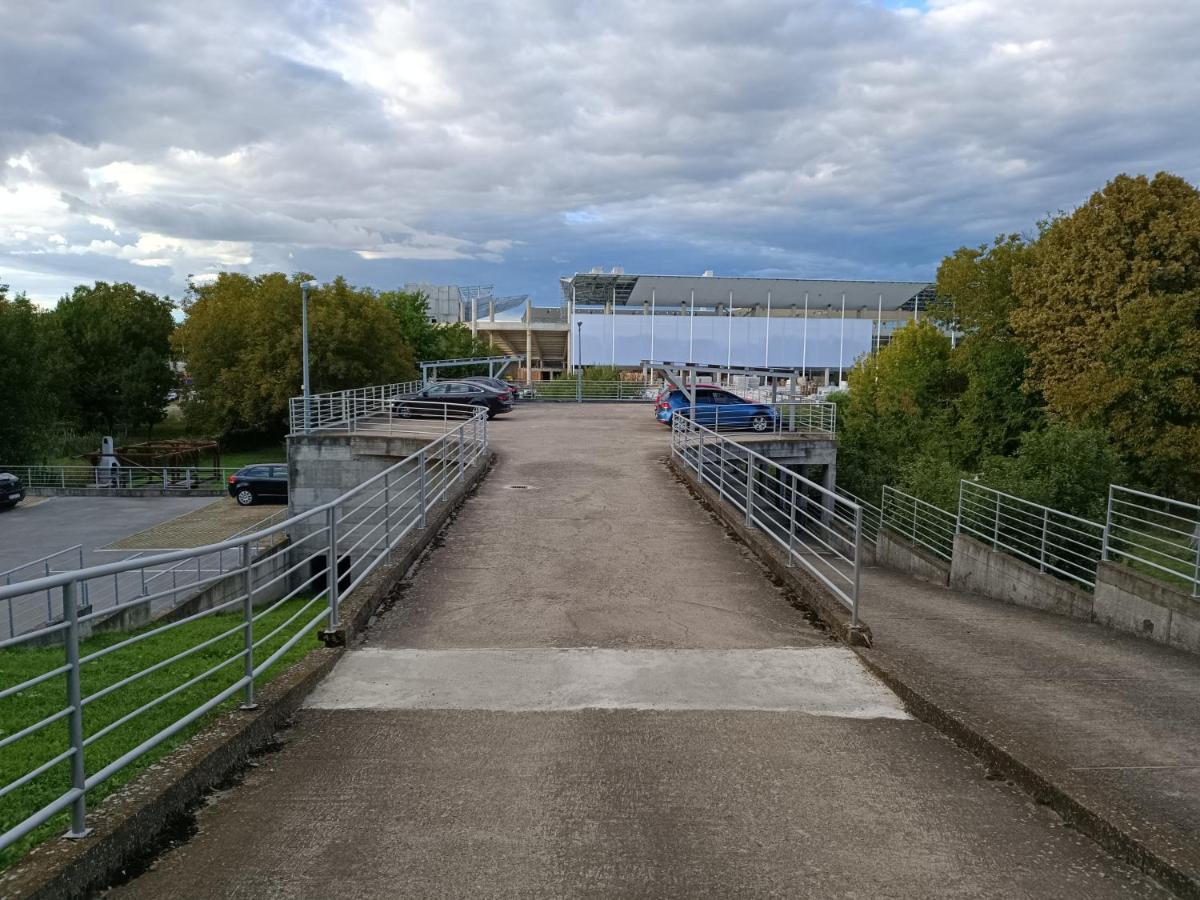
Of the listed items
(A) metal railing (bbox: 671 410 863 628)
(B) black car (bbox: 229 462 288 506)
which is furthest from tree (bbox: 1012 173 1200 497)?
(B) black car (bbox: 229 462 288 506)

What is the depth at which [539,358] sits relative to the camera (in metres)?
119

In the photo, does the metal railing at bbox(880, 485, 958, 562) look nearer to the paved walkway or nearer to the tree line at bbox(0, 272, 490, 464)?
the paved walkway

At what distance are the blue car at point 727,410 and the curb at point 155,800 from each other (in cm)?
2125

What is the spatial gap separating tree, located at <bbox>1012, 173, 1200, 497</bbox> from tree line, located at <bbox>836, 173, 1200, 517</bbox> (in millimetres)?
41

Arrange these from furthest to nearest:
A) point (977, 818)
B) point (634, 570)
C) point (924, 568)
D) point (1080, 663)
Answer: point (924, 568), point (634, 570), point (1080, 663), point (977, 818)

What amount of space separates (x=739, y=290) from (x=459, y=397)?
66.3 meters

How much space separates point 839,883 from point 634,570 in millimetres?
6544

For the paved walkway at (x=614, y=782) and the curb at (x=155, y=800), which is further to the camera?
the paved walkway at (x=614, y=782)

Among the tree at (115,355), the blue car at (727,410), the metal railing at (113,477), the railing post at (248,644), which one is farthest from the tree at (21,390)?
the railing post at (248,644)

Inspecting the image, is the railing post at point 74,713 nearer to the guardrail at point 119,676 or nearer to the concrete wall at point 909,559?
the guardrail at point 119,676

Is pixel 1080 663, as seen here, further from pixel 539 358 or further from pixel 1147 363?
pixel 539 358

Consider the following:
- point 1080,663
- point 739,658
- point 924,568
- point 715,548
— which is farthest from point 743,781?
point 924,568

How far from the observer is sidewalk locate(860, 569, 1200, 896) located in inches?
174

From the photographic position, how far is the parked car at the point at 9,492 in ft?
115
